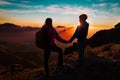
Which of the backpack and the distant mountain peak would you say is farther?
the distant mountain peak

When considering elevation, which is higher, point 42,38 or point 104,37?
point 42,38

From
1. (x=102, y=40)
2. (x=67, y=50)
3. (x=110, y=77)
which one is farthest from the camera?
(x=67, y=50)

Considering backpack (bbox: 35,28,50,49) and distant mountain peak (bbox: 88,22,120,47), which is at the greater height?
backpack (bbox: 35,28,50,49)

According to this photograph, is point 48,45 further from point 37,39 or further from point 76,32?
A: point 76,32

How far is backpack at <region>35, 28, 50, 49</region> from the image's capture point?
41.7ft

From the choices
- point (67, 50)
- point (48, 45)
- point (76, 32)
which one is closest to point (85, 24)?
point (76, 32)

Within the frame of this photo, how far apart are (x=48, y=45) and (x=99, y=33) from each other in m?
26.8

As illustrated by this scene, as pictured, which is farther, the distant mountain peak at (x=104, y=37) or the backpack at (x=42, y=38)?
the distant mountain peak at (x=104, y=37)

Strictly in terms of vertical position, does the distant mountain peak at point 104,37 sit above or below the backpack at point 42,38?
below

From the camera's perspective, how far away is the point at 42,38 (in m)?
12.8

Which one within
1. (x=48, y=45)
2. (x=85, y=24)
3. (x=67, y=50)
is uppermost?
(x=85, y=24)

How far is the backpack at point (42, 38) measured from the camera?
12.7 m

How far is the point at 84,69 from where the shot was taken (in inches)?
538

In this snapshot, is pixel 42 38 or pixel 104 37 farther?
pixel 104 37
